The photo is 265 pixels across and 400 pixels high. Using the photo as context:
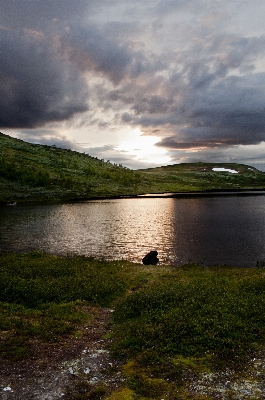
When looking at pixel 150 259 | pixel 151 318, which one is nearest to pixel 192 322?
pixel 151 318

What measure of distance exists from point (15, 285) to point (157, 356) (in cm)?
1562

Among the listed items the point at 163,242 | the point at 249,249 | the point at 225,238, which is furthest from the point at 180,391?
the point at 225,238

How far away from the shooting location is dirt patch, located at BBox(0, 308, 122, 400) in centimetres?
1282

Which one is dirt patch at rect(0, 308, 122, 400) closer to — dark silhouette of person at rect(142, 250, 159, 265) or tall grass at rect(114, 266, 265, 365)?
tall grass at rect(114, 266, 265, 365)

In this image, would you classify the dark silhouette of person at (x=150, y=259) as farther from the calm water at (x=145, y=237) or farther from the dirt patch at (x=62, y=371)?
the dirt patch at (x=62, y=371)

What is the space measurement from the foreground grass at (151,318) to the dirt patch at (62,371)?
2.35 feet

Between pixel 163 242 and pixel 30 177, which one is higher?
pixel 30 177

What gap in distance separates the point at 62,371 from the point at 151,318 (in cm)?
691

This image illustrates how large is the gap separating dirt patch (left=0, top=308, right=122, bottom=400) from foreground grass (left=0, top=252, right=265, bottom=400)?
0.72 meters

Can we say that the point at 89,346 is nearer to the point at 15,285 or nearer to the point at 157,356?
the point at 157,356

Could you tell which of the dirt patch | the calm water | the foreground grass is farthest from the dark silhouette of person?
the dirt patch

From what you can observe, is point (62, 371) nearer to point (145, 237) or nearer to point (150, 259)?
point (150, 259)

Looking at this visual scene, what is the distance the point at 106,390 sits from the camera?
42.4 ft

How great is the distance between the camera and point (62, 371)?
14352 millimetres
